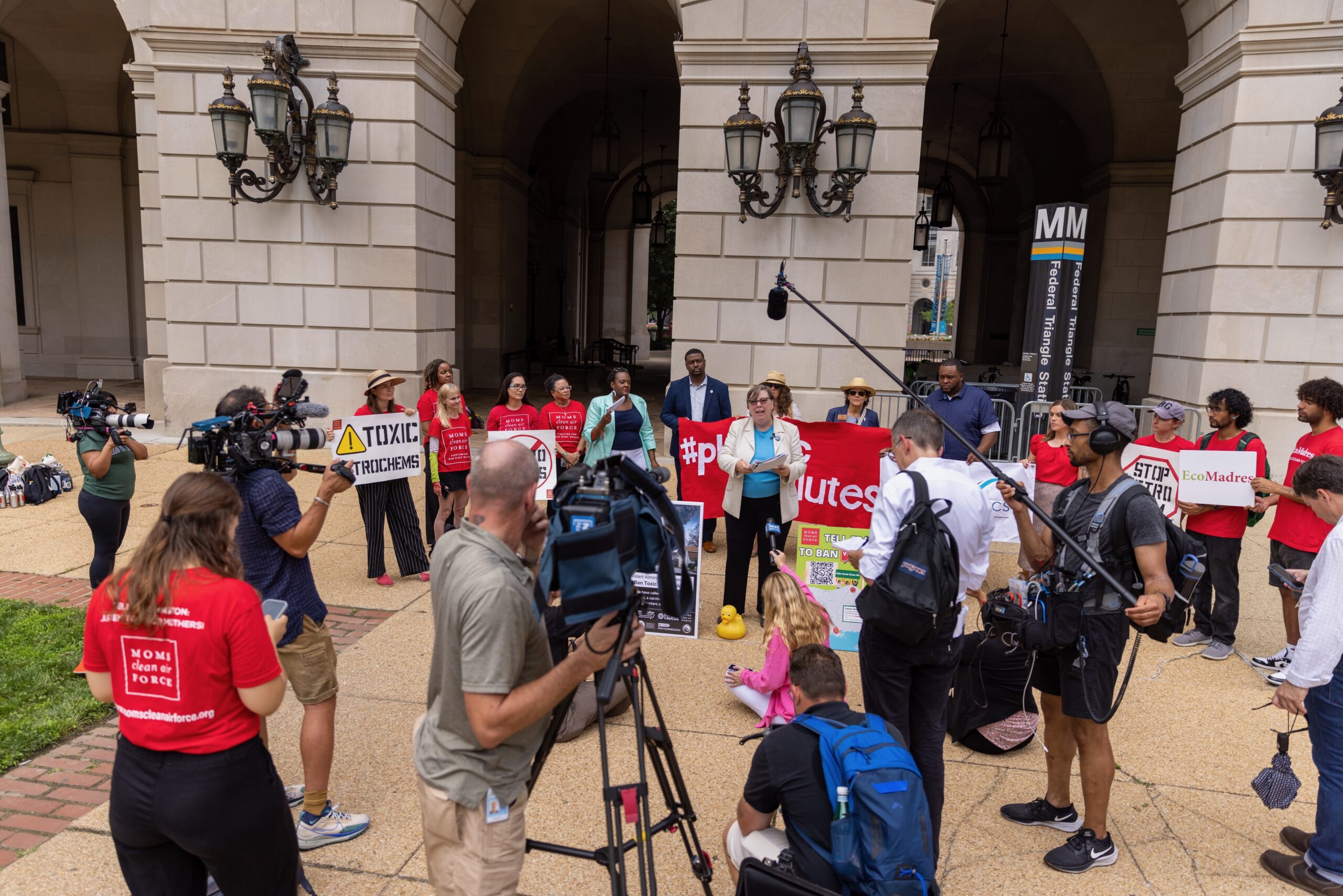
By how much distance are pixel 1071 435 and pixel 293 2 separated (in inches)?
494

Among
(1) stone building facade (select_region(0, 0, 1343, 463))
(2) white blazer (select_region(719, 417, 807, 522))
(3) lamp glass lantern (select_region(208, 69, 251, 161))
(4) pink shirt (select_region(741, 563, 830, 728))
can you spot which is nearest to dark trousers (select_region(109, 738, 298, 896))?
(4) pink shirt (select_region(741, 563, 830, 728))

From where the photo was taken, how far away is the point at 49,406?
16172 mm

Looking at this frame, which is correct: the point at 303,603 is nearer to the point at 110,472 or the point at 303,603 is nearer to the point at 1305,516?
the point at 110,472

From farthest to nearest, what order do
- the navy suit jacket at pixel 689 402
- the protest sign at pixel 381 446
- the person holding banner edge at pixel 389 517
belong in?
the navy suit jacket at pixel 689 402, the person holding banner edge at pixel 389 517, the protest sign at pixel 381 446

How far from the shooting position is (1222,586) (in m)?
6.51

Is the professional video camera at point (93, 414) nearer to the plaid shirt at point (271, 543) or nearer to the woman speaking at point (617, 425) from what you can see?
the plaid shirt at point (271, 543)

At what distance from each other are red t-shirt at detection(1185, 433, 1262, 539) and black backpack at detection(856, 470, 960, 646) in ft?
13.9

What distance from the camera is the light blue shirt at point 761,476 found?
674cm

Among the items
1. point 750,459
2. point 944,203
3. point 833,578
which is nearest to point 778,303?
point 750,459

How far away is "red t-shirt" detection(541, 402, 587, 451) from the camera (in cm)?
842

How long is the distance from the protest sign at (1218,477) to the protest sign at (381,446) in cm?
657

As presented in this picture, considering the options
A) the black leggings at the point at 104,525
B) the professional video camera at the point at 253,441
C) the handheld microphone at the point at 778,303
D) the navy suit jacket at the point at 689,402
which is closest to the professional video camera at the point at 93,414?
the black leggings at the point at 104,525

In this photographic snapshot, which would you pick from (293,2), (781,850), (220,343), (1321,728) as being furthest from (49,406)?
(1321,728)

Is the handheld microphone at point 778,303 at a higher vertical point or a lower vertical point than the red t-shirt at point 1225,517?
higher
